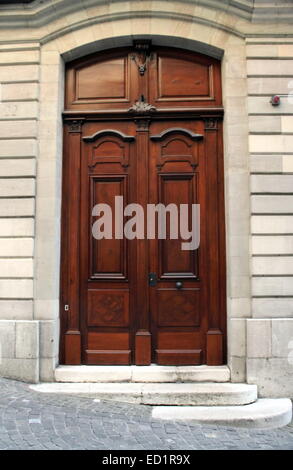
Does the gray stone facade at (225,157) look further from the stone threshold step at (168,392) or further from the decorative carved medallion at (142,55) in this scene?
the stone threshold step at (168,392)

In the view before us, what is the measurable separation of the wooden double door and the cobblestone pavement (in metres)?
1.01

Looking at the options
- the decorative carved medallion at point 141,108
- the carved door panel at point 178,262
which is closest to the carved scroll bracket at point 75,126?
the decorative carved medallion at point 141,108

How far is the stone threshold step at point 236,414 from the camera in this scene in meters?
4.67

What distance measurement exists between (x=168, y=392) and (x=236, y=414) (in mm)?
858

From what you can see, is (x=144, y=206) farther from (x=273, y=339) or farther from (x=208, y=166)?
(x=273, y=339)

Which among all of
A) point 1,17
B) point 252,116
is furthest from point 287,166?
point 1,17

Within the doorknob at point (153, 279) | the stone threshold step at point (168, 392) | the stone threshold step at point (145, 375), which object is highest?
the doorknob at point (153, 279)

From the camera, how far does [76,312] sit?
588 centimetres

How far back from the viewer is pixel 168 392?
16.8 feet

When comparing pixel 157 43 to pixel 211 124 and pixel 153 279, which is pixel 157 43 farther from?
pixel 153 279

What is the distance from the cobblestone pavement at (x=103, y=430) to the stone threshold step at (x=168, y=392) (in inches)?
6.1

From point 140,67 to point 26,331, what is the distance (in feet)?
13.6

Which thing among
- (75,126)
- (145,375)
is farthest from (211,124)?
(145,375)

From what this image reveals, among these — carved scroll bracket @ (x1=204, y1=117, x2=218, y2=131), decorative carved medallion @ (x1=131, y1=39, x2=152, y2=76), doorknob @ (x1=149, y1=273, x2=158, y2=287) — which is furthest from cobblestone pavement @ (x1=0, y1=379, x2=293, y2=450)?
decorative carved medallion @ (x1=131, y1=39, x2=152, y2=76)
